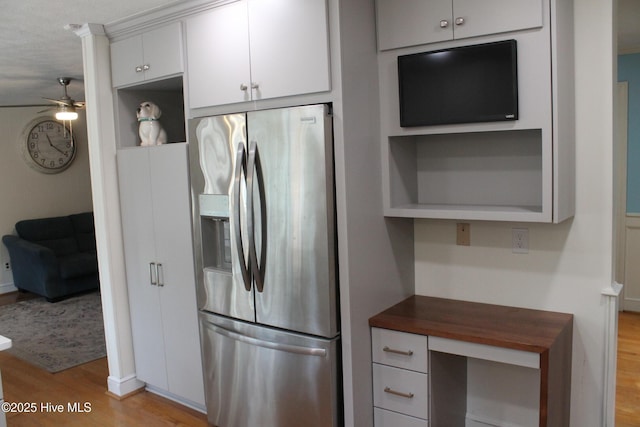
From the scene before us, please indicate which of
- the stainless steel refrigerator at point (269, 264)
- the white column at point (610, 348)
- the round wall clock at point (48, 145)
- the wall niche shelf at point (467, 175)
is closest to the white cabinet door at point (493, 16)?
the wall niche shelf at point (467, 175)

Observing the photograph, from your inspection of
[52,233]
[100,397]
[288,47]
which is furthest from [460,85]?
[52,233]

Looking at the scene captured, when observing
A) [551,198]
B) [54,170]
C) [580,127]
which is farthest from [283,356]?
[54,170]

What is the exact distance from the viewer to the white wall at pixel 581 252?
7.53 ft

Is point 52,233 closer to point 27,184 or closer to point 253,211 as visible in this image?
point 27,184

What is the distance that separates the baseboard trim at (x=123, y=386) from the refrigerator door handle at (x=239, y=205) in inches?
58.6

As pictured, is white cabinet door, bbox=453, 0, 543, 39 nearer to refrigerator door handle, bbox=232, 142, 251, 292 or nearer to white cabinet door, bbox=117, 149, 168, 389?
refrigerator door handle, bbox=232, 142, 251, 292

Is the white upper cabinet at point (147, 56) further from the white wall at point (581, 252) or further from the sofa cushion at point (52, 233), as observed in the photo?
the sofa cushion at point (52, 233)

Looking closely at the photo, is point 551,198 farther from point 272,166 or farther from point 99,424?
point 99,424

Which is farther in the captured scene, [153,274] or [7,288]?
[7,288]

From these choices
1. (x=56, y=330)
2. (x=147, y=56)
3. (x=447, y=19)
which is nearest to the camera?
(x=447, y=19)

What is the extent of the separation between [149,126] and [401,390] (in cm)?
215

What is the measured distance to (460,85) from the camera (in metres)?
2.31

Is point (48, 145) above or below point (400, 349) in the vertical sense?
above

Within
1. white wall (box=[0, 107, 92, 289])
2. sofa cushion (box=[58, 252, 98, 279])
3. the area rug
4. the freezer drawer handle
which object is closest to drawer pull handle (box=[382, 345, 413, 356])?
the freezer drawer handle
